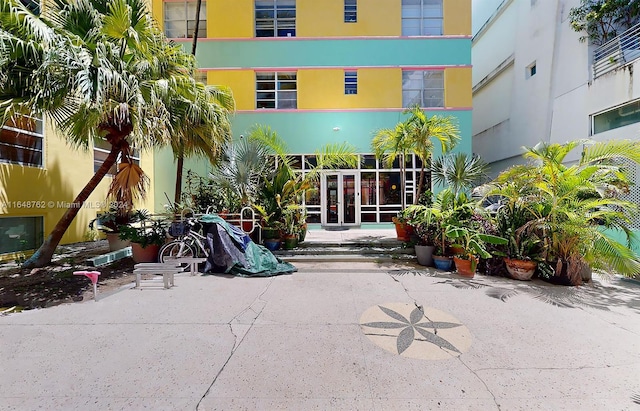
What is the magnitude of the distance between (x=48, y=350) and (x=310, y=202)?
32.1 ft

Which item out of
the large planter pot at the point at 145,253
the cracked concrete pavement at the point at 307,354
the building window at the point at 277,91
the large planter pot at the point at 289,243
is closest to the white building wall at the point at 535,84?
the cracked concrete pavement at the point at 307,354

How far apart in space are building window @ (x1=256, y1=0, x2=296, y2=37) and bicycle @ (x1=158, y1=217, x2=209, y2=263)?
1009cm

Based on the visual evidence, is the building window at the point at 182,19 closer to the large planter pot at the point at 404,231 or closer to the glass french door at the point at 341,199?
the glass french door at the point at 341,199

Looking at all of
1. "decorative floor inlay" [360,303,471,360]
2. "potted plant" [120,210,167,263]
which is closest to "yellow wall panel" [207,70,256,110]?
"potted plant" [120,210,167,263]

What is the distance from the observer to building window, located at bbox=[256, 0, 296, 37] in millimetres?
12758

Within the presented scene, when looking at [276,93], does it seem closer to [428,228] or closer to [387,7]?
[387,7]

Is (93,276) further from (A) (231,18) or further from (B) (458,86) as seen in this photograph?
(B) (458,86)

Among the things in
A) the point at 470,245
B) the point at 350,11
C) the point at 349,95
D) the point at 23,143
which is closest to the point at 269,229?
the point at 470,245

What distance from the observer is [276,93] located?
1270 cm

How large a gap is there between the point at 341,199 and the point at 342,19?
25.6 ft

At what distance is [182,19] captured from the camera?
12875 mm

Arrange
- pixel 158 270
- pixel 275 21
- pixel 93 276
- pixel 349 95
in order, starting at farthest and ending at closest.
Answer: pixel 275 21 < pixel 349 95 < pixel 158 270 < pixel 93 276

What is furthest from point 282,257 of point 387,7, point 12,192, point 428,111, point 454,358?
point 387,7

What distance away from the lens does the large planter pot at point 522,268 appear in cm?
595
